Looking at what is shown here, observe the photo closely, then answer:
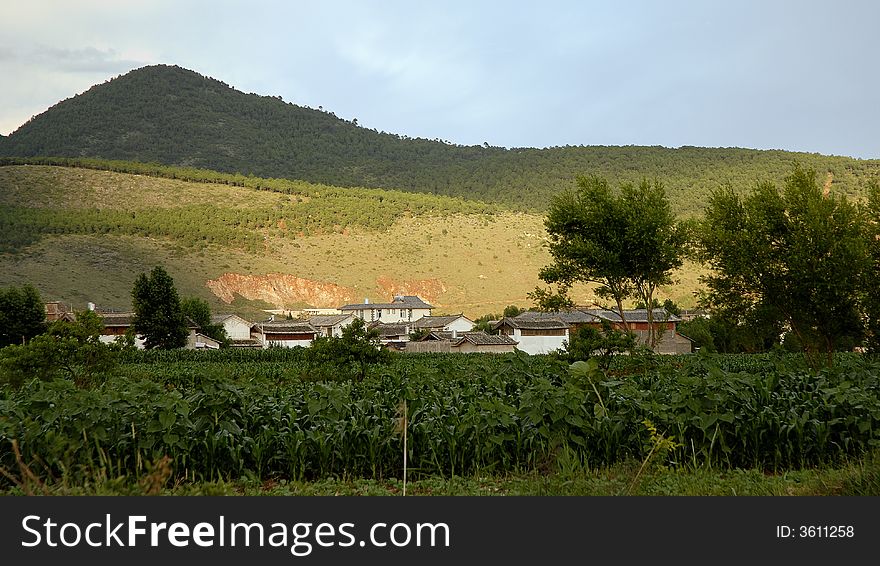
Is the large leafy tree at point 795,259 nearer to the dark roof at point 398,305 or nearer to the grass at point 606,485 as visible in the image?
the grass at point 606,485

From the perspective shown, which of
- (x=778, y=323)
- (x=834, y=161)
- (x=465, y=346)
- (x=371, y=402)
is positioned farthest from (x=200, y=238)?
(x=834, y=161)

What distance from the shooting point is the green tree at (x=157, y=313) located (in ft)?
202

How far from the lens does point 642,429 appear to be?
901cm

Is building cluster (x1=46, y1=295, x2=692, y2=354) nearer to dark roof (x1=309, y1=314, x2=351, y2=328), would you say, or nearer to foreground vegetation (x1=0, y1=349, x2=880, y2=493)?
dark roof (x1=309, y1=314, x2=351, y2=328)

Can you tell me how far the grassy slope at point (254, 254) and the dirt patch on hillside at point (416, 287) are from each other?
754mm

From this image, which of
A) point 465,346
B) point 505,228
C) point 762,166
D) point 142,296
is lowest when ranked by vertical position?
point 465,346

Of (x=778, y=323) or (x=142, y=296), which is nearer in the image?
(x=778, y=323)

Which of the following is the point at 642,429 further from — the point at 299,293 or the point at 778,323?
the point at 299,293

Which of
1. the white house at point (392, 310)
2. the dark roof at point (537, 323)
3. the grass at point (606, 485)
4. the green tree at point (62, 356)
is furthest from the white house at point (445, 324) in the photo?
the grass at point (606, 485)

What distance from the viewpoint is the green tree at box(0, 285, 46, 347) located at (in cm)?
5547

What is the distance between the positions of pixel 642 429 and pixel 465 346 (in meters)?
55.8

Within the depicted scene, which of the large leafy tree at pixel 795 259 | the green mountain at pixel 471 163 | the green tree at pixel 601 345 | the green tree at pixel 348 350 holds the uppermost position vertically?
the green mountain at pixel 471 163

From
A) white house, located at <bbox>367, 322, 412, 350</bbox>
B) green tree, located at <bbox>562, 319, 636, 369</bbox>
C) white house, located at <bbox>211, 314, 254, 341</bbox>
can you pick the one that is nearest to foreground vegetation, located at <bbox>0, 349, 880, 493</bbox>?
green tree, located at <bbox>562, 319, 636, 369</bbox>

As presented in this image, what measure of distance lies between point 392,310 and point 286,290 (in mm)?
17248
